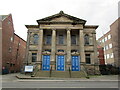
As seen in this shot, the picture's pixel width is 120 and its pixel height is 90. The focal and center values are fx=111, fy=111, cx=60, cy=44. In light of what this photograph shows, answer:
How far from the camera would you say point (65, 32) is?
23500 mm

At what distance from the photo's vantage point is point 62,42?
76.5 feet

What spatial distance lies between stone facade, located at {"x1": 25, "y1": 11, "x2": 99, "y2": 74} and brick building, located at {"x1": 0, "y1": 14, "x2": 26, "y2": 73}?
6.80 metres

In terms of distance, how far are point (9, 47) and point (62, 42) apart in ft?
46.0

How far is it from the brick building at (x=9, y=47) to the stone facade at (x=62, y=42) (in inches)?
268

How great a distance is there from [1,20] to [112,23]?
3497cm

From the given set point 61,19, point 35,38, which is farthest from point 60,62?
point 61,19

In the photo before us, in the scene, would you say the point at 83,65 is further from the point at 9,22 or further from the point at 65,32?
the point at 9,22


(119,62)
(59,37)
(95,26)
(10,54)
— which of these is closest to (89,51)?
(95,26)

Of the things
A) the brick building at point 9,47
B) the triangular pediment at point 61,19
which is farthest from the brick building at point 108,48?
the brick building at point 9,47

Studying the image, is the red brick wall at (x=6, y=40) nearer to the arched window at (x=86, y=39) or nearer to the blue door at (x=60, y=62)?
the blue door at (x=60, y=62)

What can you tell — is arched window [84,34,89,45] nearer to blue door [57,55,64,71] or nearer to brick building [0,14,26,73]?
blue door [57,55,64,71]

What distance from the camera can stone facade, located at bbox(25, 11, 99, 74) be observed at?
2062 centimetres

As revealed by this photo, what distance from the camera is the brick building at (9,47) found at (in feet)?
82.5

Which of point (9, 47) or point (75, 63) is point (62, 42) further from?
point (9, 47)
